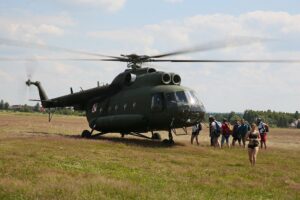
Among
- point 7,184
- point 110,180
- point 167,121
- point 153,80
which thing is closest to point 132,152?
point 167,121

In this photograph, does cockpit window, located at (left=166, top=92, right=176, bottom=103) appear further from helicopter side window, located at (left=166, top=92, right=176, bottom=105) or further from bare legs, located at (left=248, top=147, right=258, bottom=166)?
bare legs, located at (left=248, top=147, right=258, bottom=166)

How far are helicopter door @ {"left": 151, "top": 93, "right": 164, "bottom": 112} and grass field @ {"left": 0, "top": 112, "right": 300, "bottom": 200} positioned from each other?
2.71 m

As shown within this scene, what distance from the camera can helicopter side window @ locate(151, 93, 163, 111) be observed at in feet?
82.8

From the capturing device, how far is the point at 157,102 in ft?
83.4

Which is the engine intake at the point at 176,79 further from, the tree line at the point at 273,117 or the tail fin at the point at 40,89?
the tree line at the point at 273,117

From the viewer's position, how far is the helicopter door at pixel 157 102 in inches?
992

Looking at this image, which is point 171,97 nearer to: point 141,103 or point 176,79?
point 176,79

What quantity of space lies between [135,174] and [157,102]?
10.4 meters

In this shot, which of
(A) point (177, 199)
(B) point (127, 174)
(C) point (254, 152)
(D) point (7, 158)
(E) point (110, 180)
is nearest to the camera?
(A) point (177, 199)

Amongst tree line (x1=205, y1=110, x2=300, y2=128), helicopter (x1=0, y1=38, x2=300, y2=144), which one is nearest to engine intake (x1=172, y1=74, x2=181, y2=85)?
helicopter (x1=0, y1=38, x2=300, y2=144)

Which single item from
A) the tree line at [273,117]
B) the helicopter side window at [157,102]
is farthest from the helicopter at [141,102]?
the tree line at [273,117]

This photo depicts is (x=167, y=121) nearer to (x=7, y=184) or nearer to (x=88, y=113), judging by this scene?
(x=88, y=113)

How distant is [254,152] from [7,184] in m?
10.8

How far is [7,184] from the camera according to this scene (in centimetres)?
1192
